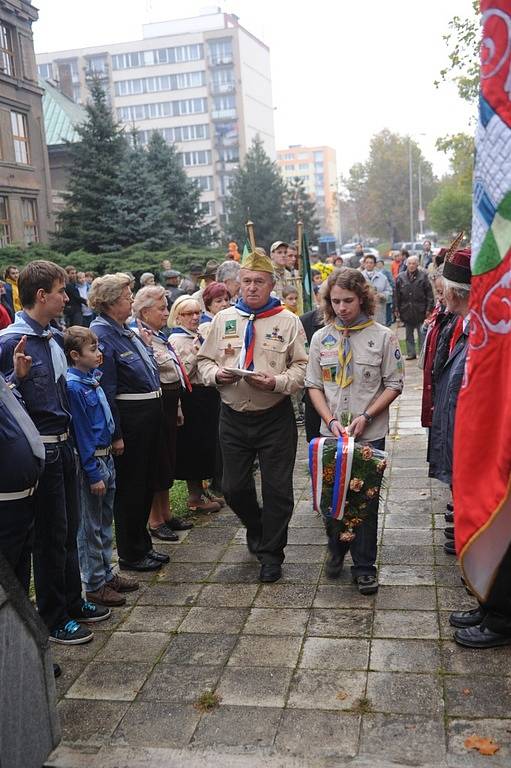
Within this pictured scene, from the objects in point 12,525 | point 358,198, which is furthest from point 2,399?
point 358,198

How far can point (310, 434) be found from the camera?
7344 mm

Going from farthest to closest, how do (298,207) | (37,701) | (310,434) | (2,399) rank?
(298,207) < (310,434) < (2,399) < (37,701)

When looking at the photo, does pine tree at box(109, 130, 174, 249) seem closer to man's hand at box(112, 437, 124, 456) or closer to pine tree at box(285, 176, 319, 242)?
pine tree at box(285, 176, 319, 242)

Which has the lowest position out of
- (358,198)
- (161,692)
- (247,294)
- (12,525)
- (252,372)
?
(161,692)

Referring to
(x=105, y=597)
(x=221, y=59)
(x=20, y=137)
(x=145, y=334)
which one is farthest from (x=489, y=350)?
(x=221, y=59)

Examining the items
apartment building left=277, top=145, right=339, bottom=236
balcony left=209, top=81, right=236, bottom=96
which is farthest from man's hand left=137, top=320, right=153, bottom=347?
apartment building left=277, top=145, right=339, bottom=236

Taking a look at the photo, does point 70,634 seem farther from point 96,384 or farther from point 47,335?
point 47,335

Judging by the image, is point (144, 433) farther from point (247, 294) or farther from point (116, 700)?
point (116, 700)

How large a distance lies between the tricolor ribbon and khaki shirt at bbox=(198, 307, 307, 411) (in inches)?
20.7

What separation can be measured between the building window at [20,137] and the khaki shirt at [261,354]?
32.6 m

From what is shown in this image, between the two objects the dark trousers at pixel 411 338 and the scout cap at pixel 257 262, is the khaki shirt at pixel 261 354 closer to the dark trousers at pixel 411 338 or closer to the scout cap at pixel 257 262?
the scout cap at pixel 257 262

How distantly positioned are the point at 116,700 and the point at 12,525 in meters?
1.02

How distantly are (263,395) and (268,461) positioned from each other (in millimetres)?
460

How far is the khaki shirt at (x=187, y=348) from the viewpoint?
6879mm
